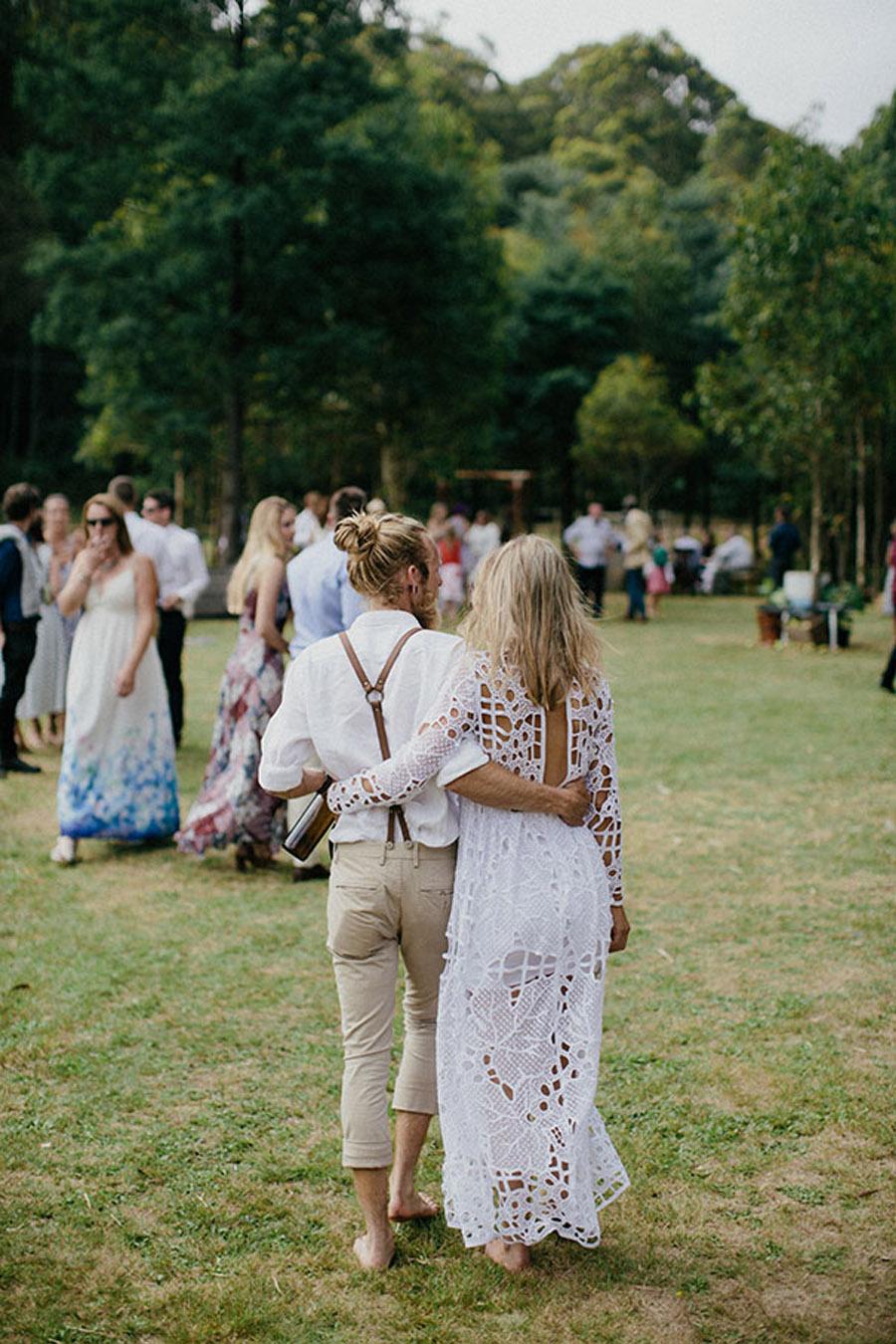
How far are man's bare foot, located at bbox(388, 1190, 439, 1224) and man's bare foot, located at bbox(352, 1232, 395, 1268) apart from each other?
17cm

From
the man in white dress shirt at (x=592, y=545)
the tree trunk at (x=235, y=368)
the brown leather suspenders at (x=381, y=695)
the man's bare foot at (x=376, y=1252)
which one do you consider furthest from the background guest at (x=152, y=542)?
the tree trunk at (x=235, y=368)

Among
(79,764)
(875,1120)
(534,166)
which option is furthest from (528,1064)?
(534,166)

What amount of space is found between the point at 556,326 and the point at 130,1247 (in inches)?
1474

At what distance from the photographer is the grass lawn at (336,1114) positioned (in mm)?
3191

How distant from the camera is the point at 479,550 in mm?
22672

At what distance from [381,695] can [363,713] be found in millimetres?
67

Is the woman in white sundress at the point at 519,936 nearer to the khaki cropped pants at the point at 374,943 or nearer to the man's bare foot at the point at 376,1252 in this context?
the khaki cropped pants at the point at 374,943

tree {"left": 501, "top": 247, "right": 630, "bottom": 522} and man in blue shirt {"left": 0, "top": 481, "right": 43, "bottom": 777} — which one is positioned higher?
tree {"left": 501, "top": 247, "right": 630, "bottom": 522}

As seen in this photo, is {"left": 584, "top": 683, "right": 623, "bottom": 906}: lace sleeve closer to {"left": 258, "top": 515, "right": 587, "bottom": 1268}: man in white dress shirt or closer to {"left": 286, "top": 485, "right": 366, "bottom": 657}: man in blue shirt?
{"left": 258, "top": 515, "right": 587, "bottom": 1268}: man in white dress shirt

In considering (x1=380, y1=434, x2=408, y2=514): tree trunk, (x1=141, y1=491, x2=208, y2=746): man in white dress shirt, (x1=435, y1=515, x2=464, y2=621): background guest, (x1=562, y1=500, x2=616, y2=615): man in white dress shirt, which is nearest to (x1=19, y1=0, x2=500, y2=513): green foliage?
(x1=380, y1=434, x2=408, y2=514): tree trunk

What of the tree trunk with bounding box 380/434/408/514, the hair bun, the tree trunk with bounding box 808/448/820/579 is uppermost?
the tree trunk with bounding box 380/434/408/514

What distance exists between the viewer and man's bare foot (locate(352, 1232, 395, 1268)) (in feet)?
10.9

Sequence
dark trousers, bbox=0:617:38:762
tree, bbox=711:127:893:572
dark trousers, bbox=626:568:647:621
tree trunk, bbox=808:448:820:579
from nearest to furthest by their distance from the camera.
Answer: dark trousers, bbox=0:617:38:762, tree, bbox=711:127:893:572, tree trunk, bbox=808:448:820:579, dark trousers, bbox=626:568:647:621

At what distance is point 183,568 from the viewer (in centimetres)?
984
